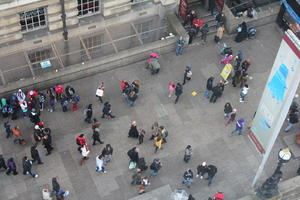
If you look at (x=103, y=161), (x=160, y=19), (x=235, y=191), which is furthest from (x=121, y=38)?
(x=235, y=191)

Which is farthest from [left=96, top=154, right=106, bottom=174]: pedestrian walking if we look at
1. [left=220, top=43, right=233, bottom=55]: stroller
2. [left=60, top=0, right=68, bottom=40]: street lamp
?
[left=220, top=43, right=233, bottom=55]: stroller

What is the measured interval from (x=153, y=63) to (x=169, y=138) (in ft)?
17.1

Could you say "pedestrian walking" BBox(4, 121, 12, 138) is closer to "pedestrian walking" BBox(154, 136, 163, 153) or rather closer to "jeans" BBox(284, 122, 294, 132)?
"pedestrian walking" BBox(154, 136, 163, 153)

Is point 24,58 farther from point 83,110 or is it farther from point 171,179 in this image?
point 171,179

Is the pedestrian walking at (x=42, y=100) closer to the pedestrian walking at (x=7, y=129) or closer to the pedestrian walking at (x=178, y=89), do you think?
the pedestrian walking at (x=7, y=129)

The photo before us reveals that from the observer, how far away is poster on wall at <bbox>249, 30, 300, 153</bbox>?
24.5 m

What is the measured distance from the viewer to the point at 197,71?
38.1m

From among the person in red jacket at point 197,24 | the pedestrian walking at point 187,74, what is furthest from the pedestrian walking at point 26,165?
the person in red jacket at point 197,24

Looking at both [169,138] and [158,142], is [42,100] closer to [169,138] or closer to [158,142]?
[158,142]

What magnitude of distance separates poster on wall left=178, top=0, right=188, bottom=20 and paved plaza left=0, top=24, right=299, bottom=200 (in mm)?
2207

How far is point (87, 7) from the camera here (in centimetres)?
3659

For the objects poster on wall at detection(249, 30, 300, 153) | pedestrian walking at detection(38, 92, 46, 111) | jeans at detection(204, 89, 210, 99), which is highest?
pedestrian walking at detection(38, 92, 46, 111)

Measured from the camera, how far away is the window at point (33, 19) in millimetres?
34906

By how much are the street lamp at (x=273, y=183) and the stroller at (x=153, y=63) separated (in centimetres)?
1025
